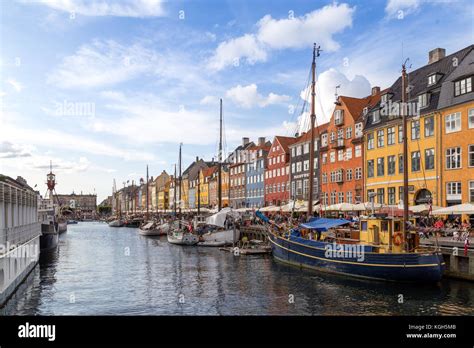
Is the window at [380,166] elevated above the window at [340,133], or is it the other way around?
the window at [340,133]

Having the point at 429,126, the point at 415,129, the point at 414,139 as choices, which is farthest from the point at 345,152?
the point at 429,126

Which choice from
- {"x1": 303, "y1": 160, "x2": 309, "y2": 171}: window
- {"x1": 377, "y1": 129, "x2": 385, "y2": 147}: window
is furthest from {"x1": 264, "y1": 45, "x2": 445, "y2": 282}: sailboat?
{"x1": 303, "y1": 160, "x2": 309, "y2": 171}: window

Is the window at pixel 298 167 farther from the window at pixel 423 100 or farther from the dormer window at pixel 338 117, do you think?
the window at pixel 423 100

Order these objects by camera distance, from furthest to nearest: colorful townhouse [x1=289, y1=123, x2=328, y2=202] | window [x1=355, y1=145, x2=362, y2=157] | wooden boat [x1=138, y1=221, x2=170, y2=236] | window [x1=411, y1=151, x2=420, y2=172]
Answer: wooden boat [x1=138, y1=221, x2=170, y2=236] < colorful townhouse [x1=289, y1=123, x2=328, y2=202] < window [x1=355, y1=145, x2=362, y2=157] < window [x1=411, y1=151, x2=420, y2=172]

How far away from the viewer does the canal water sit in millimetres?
20875

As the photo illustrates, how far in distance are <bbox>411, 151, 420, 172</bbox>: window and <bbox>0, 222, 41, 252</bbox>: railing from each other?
3808 centimetres

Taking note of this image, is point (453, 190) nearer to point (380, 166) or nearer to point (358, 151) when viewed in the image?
point (380, 166)

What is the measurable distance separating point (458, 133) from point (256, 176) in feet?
179

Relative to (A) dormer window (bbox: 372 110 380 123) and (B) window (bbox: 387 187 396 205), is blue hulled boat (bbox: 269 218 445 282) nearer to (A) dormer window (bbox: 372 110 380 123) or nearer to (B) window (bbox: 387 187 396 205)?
(B) window (bbox: 387 187 396 205)

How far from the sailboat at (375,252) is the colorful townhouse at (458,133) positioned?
14728 mm

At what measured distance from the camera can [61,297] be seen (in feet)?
80.2

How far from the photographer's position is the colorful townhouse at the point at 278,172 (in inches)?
3211

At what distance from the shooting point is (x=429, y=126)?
154ft
